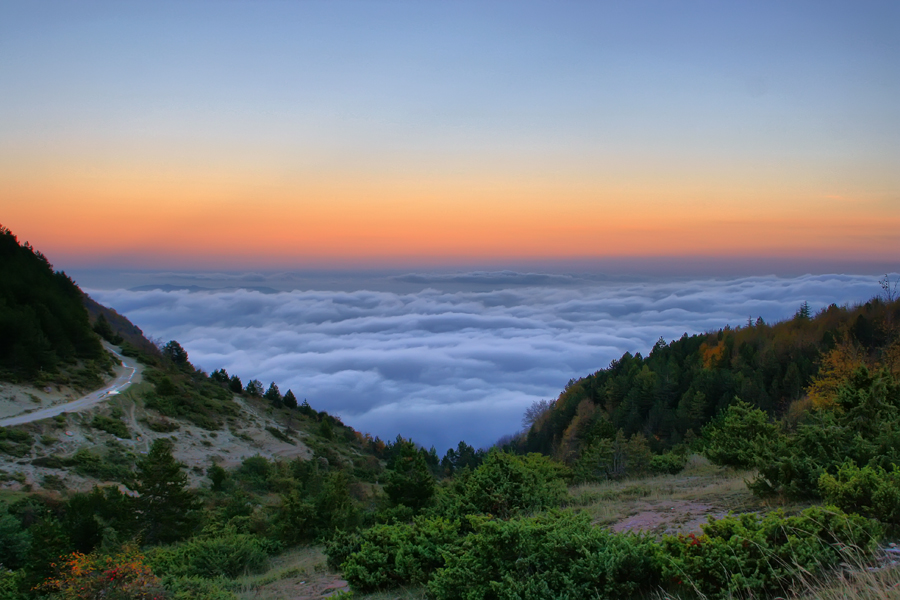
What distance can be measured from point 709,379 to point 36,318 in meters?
62.3

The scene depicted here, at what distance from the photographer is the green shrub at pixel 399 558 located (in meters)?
7.03

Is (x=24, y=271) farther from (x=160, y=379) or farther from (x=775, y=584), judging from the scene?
(x=775, y=584)

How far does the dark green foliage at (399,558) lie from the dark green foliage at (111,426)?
3106 centimetres

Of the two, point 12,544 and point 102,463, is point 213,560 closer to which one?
point 12,544

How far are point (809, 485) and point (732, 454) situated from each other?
13.9ft

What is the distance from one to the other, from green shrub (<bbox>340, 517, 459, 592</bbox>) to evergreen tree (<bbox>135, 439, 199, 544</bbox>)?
12.7 meters

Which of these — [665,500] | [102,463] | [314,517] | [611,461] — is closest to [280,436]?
[102,463]

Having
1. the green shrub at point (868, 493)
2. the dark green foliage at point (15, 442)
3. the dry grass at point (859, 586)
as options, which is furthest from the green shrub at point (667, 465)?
the dark green foliage at point (15, 442)

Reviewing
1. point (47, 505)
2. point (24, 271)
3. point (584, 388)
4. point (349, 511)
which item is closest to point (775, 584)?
point (349, 511)

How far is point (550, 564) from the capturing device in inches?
199

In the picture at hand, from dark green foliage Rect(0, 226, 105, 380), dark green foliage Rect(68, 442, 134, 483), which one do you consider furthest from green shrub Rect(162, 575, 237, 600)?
dark green foliage Rect(0, 226, 105, 380)

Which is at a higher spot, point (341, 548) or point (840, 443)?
point (840, 443)

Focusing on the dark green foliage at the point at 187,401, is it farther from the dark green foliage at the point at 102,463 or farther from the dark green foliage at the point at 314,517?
the dark green foliage at the point at 314,517

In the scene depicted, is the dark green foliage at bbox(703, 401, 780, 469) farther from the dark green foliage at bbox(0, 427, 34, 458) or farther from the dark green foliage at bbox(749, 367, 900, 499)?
the dark green foliage at bbox(0, 427, 34, 458)
